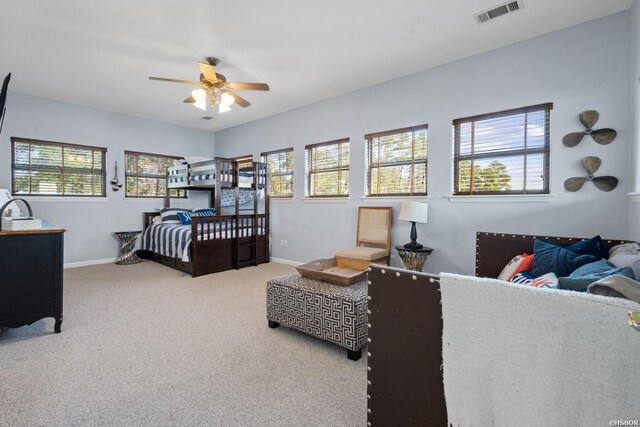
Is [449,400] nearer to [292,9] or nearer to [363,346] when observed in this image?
[363,346]

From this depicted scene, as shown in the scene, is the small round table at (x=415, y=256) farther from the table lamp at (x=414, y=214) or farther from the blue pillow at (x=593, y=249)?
the blue pillow at (x=593, y=249)

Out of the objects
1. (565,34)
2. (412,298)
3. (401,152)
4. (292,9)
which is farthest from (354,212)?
(412,298)

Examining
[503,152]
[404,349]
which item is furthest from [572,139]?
[404,349]

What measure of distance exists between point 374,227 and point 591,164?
2.30m

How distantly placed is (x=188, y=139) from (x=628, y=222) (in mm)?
6968

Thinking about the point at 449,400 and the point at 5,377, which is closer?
the point at 449,400

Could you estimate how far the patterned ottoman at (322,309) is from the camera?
210 centimetres

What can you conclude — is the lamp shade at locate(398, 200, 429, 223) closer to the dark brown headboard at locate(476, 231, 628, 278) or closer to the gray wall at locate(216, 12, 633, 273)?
the gray wall at locate(216, 12, 633, 273)

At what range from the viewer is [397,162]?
13.4 ft

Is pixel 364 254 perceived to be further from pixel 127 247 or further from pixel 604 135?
pixel 127 247

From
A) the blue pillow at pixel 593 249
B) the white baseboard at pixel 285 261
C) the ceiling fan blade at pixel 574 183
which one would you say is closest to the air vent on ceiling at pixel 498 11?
the ceiling fan blade at pixel 574 183

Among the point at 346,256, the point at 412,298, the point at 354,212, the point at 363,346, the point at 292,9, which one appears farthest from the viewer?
the point at 354,212

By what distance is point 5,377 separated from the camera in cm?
185

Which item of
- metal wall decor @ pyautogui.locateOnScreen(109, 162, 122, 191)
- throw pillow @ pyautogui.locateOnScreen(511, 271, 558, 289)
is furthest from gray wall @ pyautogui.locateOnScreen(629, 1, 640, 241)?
metal wall decor @ pyautogui.locateOnScreen(109, 162, 122, 191)
